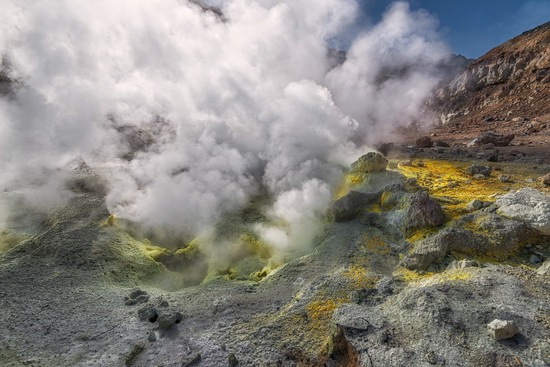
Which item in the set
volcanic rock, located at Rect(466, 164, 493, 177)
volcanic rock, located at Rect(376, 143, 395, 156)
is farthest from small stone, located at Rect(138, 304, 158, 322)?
volcanic rock, located at Rect(376, 143, 395, 156)

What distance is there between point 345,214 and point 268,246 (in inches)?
64.3

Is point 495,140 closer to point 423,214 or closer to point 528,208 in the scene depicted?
point 528,208

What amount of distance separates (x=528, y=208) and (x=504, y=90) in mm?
24897

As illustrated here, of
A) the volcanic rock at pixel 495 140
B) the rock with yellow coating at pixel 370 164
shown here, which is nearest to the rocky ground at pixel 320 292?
the rock with yellow coating at pixel 370 164

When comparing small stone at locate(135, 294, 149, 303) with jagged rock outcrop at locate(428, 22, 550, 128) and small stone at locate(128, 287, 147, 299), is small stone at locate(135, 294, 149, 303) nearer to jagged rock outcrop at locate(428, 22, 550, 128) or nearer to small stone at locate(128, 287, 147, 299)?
small stone at locate(128, 287, 147, 299)

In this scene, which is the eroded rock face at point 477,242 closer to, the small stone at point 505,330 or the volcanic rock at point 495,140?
the small stone at point 505,330

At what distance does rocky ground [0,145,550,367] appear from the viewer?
161 inches

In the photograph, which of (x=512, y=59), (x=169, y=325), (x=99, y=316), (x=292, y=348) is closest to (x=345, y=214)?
(x=292, y=348)

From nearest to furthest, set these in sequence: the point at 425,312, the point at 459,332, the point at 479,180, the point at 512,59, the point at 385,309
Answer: the point at 459,332
the point at 425,312
the point at 385,309
the point at 479,180
the point at 512,59

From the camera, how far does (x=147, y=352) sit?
4.44 m

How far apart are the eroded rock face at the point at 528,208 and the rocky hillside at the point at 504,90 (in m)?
14.0

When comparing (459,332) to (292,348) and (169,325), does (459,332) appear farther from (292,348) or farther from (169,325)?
(169,325)

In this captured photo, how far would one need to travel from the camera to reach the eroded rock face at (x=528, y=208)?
5474 mm

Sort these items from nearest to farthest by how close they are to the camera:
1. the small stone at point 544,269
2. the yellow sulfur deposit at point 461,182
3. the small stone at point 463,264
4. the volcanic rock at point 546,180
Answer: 1. the small stone at point 544,269
2. the small stone at point 463,264
3. the yellow sulfur deposit at point 461,182
4. the volcanic rock at point 546,180
